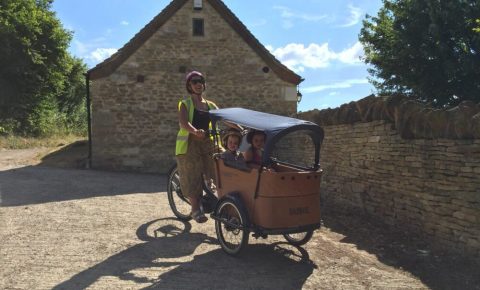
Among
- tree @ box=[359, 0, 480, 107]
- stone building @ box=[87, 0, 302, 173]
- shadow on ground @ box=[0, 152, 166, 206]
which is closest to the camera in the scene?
shadow on ground @ box=[0, 152, 166, 206]

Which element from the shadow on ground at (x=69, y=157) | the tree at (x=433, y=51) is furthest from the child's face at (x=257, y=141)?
the tree at (x=433, y=51)

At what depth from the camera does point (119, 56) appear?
1395 cm

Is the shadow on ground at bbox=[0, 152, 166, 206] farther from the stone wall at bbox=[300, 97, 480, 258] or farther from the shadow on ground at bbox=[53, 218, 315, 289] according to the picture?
the stone wall at bbox=[300, 97, 480, 258]

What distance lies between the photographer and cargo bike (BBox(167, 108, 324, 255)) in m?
4.63

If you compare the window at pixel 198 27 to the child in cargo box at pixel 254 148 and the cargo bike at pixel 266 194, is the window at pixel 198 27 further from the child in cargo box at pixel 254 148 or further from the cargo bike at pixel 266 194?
the child in cargo box at pixel 254 148

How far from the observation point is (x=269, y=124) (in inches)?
190

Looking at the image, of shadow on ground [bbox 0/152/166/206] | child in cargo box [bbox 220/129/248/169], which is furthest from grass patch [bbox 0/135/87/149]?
child in cargo box [bbox 220/129/248/169]

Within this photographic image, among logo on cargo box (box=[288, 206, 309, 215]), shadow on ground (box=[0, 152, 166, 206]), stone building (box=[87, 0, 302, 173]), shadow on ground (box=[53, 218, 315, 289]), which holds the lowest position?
shadow on ground (box=[53, 218, 315, 289])

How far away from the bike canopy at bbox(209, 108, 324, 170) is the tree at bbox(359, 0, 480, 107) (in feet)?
42.8

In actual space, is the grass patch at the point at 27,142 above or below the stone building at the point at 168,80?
below

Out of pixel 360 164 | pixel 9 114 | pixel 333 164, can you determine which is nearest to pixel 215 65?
pixel 333 164

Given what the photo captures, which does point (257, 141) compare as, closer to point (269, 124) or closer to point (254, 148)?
point (254, 148)

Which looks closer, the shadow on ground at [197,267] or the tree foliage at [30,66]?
the shadow on ground at [197,267]

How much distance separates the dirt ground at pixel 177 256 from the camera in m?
4.29
